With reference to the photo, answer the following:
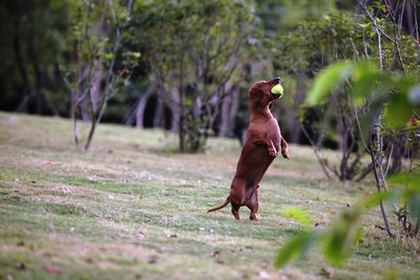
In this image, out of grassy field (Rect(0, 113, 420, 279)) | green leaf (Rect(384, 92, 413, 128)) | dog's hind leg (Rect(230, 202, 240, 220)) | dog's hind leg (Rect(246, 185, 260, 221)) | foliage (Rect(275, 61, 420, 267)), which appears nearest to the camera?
foliage (Rect(275, 61, 420, 267))

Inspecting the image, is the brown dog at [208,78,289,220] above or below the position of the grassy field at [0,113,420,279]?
above

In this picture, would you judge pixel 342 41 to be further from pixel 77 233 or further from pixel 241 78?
pixel 77 233

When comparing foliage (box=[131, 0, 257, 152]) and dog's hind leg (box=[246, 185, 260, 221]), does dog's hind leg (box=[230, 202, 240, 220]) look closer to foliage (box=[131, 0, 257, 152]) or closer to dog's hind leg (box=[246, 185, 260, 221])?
dog's hind leg (box=[246, 185, 260, 221])

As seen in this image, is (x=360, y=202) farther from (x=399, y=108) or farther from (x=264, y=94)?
(x=264, y=94)

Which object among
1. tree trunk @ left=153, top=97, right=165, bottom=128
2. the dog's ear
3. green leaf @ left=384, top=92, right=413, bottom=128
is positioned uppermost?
the dog's ear

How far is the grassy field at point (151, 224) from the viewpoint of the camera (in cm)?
490

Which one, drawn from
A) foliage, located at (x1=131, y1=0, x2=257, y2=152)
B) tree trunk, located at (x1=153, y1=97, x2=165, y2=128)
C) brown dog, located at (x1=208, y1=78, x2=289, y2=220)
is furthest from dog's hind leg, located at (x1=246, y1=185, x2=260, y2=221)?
tree trunk, located at (x1=153, y1=97, x2=165, y2=128)

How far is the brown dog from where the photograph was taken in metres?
6.82

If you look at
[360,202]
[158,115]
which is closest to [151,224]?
[360,202]

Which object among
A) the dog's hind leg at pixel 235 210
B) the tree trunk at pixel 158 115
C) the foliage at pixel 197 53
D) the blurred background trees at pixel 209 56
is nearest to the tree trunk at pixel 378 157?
the dog's hind leg at pixel 235 210

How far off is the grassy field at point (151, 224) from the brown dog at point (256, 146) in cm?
37

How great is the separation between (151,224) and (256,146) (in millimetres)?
1366

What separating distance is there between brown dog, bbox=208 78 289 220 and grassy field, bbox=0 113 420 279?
366 millimetres

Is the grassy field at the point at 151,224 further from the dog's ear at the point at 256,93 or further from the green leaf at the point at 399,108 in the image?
the dog's ear at the point at 256,93
